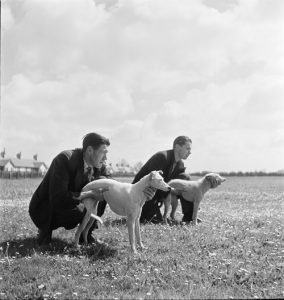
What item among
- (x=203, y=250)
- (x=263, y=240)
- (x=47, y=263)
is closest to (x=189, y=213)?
(x=263, y=240)

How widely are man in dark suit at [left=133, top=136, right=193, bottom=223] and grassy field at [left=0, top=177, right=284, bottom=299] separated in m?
1.59

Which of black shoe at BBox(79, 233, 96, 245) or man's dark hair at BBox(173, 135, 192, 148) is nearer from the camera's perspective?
black shoe at BBox(79, 233, 96, 245)

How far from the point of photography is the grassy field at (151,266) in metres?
5.40

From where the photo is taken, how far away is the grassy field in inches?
213

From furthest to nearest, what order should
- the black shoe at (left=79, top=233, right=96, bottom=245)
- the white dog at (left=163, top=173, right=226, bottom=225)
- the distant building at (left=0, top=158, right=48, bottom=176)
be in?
the distant building at (left=0, top=158, right=48, bottom=176) < the white dog at (left=163, top=173, right=226, bottom=225) < the black shoe at (left=79, top=233, right=96, bottom=245)

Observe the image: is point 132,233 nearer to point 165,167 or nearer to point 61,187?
point 61,187

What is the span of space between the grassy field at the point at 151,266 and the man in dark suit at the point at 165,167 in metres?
1.59

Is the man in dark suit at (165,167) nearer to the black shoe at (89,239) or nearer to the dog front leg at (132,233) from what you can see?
the black shoe at (89,239)

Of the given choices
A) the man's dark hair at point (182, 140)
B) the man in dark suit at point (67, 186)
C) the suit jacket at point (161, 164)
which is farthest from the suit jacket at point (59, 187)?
the man's dark hair at point (182, 140)

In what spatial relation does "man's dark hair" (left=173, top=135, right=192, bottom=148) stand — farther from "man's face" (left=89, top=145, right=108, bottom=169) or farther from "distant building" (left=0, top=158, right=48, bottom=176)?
"distant building" (left=0, top=158, right=48, bottom=176)

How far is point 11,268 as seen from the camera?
6.46 metres

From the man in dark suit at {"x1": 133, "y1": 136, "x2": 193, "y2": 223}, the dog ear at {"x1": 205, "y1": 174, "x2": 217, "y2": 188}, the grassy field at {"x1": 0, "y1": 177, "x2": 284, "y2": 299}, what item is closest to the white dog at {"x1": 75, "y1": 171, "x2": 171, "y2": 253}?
the grassy field at {"x1": 0, "y1": 177, "x2": 284, "y2": 299}

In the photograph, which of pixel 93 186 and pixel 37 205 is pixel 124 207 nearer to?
pixel 93 186

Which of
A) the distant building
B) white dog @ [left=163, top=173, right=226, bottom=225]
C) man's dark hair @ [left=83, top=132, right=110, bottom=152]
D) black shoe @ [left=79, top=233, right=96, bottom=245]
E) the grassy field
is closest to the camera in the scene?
the grassy field
